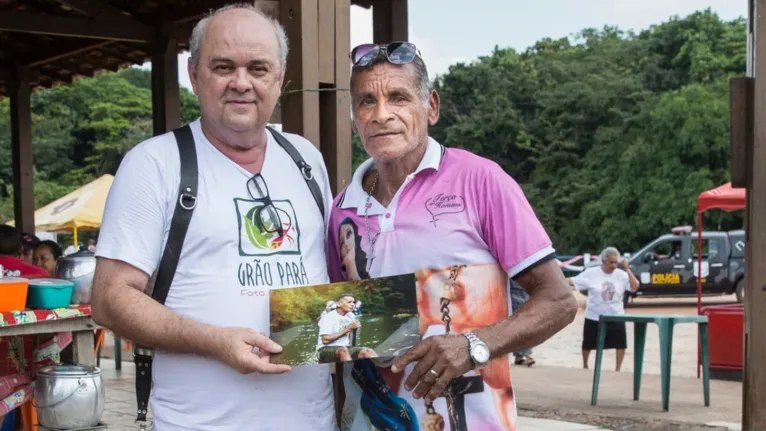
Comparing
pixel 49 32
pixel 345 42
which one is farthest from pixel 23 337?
pixel 49 32

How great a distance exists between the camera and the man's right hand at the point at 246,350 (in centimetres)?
205

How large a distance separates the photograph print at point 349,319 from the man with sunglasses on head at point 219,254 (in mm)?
72

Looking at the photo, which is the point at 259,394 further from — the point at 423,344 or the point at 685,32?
the point at 685,32

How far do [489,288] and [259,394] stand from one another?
603 millimetres

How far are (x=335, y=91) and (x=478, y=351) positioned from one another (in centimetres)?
233

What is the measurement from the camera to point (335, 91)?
167 inches

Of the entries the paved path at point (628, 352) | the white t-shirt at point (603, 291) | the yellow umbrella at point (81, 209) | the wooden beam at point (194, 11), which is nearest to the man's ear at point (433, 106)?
the wooden beam at point (194, 11)

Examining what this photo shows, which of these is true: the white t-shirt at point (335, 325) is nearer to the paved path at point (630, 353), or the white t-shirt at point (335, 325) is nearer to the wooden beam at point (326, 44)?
the wooden beam at point (326, 44)

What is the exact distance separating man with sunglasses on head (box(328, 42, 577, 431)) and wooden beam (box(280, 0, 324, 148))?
1.67 meters

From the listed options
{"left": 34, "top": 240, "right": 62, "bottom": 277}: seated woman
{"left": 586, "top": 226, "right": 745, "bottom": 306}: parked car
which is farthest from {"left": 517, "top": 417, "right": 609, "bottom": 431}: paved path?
{"left": 586, "top": 226, "right": 745, "bottom": 306}: parked car

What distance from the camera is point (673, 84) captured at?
49219 millimetres

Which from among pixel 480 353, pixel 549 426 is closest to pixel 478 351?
pixel 480 353

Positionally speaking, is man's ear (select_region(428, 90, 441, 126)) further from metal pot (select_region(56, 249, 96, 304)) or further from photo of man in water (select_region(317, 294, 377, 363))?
metal pot (select_region(56, 249, 96, 304))

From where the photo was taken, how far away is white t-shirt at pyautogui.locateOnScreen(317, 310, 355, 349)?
2141 mm
